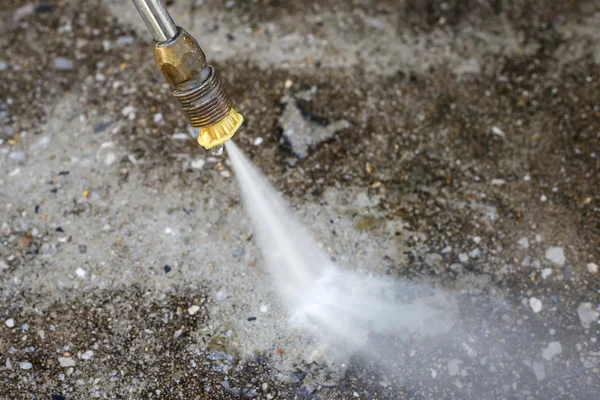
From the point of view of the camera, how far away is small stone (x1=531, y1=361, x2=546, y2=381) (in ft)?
6.70

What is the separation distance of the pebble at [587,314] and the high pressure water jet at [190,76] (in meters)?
1.50

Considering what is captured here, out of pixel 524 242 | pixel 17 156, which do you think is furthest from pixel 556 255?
pixel 17 156

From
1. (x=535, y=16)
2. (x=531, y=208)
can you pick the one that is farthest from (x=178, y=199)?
(x=535, y=16)

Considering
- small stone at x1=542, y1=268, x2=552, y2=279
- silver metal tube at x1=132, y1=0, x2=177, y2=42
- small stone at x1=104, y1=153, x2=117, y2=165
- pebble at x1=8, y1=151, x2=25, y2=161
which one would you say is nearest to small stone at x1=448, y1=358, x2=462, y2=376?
small stone at x1=542, y1=268, x2=552, y2=279

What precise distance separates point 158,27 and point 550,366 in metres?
1.78

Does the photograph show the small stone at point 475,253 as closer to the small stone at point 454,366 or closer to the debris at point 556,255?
the debris at point 556,255

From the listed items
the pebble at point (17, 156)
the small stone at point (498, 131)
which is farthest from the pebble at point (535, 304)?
the pebble at point (17, 156)

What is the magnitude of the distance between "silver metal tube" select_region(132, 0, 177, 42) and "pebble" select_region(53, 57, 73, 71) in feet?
4.61

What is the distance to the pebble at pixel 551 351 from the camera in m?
2.08

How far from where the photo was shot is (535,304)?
217 cm

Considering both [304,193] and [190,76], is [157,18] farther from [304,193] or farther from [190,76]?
[304,193]

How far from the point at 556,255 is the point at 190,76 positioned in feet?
5.26

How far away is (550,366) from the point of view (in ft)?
6.75

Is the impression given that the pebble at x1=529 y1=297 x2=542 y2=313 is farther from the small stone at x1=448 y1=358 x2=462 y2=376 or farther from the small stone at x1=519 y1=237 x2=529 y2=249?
the small stone at x1=448 y1=358 x2=462 y2=376
